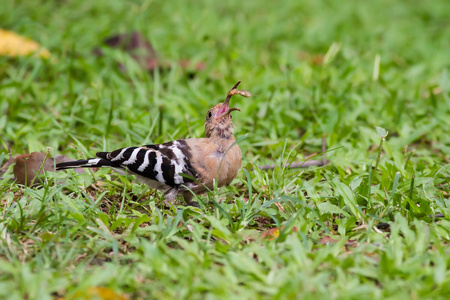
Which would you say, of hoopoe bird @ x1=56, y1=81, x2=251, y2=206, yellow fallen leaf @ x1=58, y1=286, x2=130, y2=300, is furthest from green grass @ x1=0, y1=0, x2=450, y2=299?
hoopoe bird @ x1=56, y1=81, x2=251, y2=206

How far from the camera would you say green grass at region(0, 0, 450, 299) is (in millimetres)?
2766

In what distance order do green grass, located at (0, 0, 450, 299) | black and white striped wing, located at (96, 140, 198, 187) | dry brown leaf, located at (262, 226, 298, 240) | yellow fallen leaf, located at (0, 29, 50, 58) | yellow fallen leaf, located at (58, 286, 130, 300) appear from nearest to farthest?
yellow fallen leaf, located at (58, 286, 130, 300) → green grass, located at (0, 0, 450, 299) → dry brown leaf, located at (262, 226, 298, 240) → black and white striped wing, located at (96, 140, 198, 187) → yellow fallen leaf, located at (0, 29, 50, 58)

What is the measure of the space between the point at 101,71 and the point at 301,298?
4.42 metres

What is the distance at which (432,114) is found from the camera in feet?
17.7

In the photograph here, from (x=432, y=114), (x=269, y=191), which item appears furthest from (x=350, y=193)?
(x=432, y=114)

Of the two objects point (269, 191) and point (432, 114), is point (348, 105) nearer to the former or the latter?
point (432, 114)

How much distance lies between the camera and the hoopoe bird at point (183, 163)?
363cm

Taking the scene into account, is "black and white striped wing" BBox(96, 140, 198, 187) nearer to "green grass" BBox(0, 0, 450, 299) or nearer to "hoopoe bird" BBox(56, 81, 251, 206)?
"hoopoe bird" BBox(56, 81, 251, 206)

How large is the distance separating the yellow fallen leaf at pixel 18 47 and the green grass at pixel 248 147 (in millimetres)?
155

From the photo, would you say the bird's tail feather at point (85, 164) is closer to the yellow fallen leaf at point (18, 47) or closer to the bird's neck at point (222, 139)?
the bird's neck at point (222, 139)

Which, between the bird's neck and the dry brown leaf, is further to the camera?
the bird's neck

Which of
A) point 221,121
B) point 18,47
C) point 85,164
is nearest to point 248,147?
point 221,121

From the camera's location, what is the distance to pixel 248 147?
15.6ft

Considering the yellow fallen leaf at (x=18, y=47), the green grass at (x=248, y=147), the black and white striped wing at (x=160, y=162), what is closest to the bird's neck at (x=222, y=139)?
the black and white striped wing at (x=160, y=162)
